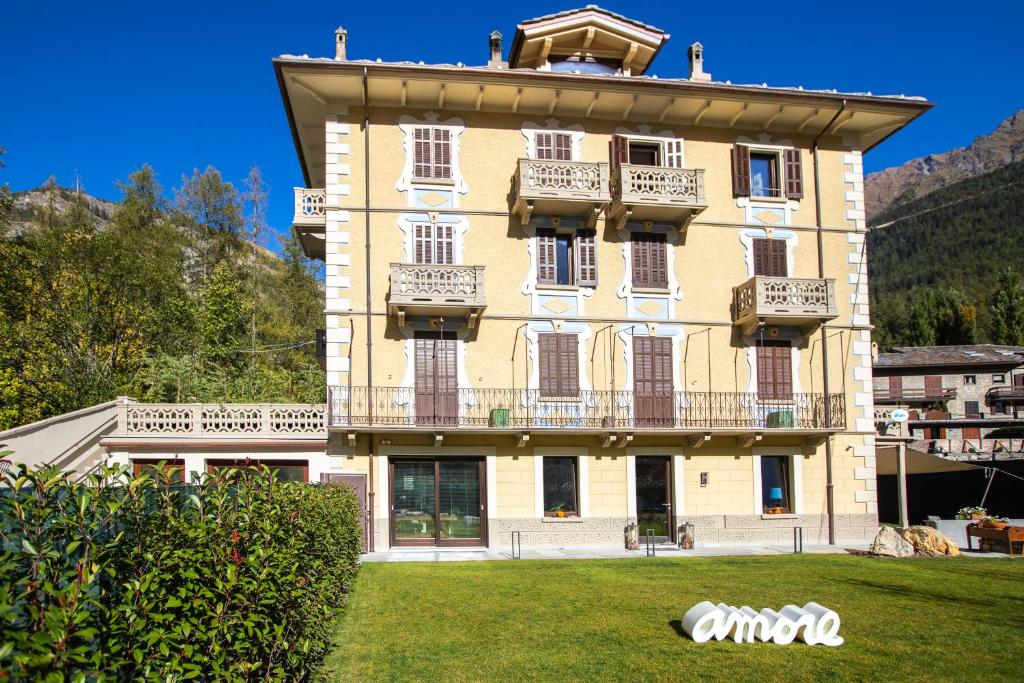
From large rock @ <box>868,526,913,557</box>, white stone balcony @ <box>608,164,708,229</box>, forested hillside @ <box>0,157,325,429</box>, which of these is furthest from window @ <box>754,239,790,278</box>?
forested hillside @ <box>0,157,325,429</box>

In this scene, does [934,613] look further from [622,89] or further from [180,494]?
[622,89]

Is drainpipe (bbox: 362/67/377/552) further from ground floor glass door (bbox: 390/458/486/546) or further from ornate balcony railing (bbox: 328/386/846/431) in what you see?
ground floor glass door (bbox: 390/458/486/546)

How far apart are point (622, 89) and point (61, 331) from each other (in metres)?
21.8

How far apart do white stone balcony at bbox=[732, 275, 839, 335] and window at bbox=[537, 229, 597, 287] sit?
4.51 metres

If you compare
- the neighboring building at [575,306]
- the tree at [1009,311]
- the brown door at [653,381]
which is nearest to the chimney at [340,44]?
the neighboring building at [575,306]

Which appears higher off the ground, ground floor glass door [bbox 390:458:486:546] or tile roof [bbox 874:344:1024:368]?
tile roof [bbox 874:344:1024:368]

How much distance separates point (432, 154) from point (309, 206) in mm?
3889

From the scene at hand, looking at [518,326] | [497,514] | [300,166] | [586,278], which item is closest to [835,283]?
[586,278]

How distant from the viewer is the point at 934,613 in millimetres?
13586

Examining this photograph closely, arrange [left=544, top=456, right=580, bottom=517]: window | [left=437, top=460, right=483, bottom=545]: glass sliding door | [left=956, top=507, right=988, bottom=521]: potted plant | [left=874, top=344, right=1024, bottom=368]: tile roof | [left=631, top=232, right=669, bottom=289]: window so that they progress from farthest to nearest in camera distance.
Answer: [left=874, top=344, right=1024, bottom=368]: tile roof, [left=631, top=232, right=669, bottom=289]: window, [left=544, top=456, right=580, bottom=517]: window, [left=956, top=507, right=988, bottom=521]: potted plant, [left=437, top=460, right=483, bottom=545]: glass sliding door

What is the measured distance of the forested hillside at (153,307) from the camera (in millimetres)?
29750

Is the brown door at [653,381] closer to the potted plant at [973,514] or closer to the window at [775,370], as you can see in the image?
the window at [775,370]

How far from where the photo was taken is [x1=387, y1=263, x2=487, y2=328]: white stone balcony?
2247 centimetres

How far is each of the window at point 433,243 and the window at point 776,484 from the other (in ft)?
36.5
